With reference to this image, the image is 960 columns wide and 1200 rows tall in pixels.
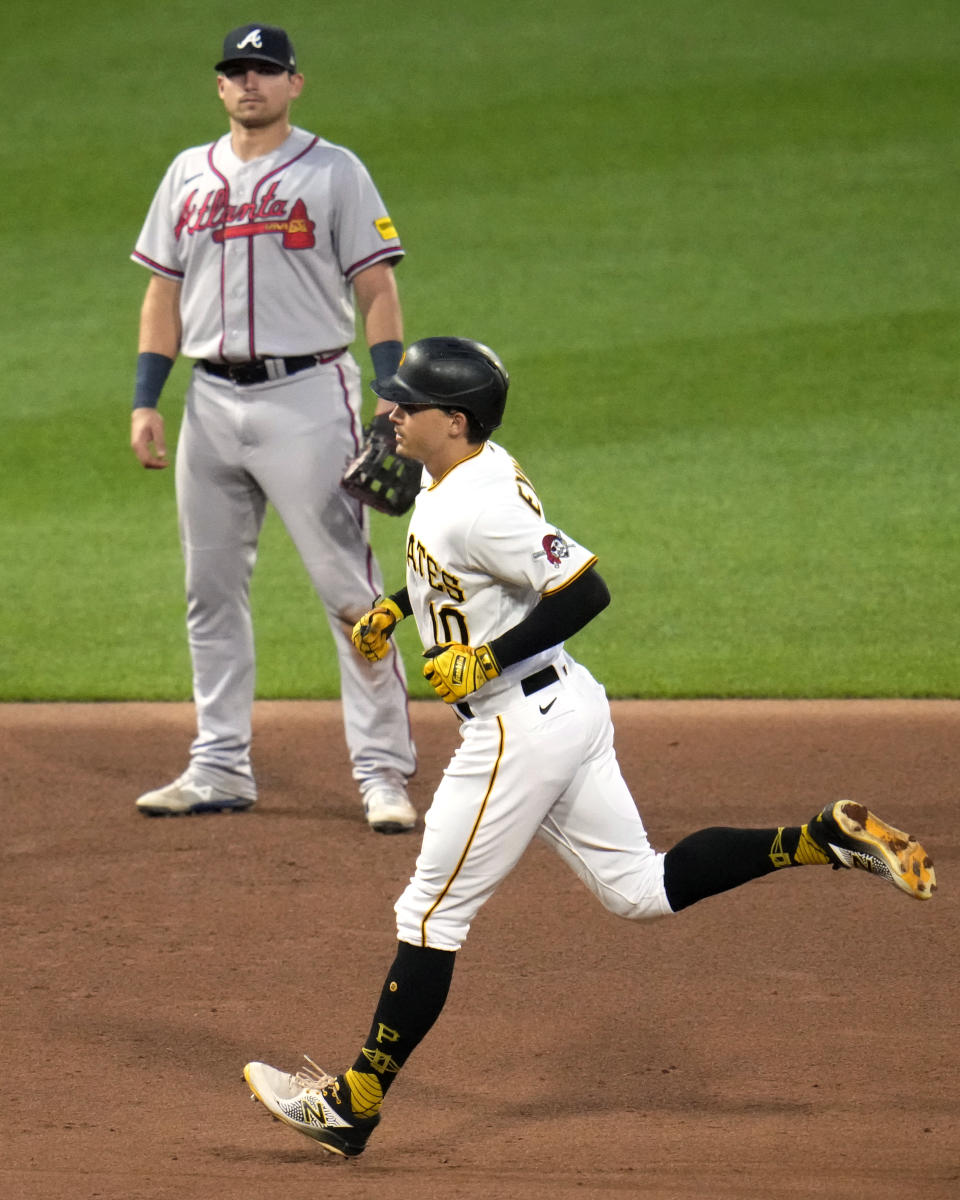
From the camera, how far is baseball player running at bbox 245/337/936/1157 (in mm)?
3402

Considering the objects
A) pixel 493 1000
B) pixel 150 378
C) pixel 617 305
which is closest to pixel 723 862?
pixel 493 1000

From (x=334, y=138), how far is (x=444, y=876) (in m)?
11.3

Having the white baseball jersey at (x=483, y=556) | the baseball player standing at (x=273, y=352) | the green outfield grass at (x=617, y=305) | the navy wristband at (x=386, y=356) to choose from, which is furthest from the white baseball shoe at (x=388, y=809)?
the white baseball jersey at (x=483, y=556)

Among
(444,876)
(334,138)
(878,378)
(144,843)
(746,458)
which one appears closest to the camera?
(444,876)

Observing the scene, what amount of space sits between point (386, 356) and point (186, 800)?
1.54 m

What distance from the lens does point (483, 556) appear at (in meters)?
3.41

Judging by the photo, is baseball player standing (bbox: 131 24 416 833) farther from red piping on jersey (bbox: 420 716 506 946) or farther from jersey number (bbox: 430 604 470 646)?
red piping on jersey (bbox: 420 716 506 946)

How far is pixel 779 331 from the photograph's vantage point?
11156 mm

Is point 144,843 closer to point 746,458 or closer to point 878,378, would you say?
point 746,458

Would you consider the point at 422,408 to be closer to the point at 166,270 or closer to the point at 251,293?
the point at 251,293

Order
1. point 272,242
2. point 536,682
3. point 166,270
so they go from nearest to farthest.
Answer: point 536,682, point 272,242, point 166,270

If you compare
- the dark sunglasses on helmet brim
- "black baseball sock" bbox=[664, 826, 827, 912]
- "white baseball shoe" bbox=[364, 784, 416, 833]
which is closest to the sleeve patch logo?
the dark sunglasses on helmet brim

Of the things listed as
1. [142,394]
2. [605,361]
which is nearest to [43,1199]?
[142,394]

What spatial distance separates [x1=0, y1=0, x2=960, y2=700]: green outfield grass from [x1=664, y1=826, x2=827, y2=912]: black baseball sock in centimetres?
313
